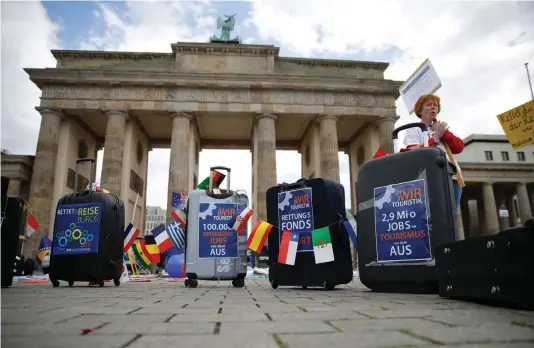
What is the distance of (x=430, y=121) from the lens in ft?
15.3

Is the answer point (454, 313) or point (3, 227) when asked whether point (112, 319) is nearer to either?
point (454, 313)

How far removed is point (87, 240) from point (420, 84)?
18.8ft

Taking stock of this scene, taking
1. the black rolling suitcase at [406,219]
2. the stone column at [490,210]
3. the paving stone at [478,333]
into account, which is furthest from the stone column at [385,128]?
the paving stone at [478,333]

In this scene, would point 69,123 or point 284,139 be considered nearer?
point 69,123

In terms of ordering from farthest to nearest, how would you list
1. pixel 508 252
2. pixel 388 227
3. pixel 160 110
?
pixel 160 110 < pixel 388 227 < pixel 508 252

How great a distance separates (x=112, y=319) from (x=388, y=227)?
3.54 m

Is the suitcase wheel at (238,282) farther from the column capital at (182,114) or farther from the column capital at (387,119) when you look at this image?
the column capital at (387,119)

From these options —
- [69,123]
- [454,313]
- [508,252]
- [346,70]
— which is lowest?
[454,313]

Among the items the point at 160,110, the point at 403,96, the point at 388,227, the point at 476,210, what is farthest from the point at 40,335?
the point at 476,210

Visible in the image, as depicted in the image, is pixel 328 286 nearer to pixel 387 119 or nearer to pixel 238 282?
pixel 238 282

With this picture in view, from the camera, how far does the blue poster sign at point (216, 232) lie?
19.9 ft

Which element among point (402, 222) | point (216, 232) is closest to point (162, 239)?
point (216, 232)

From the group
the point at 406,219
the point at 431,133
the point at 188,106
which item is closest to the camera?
the point at 406,219

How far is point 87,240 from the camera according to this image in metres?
5.52
